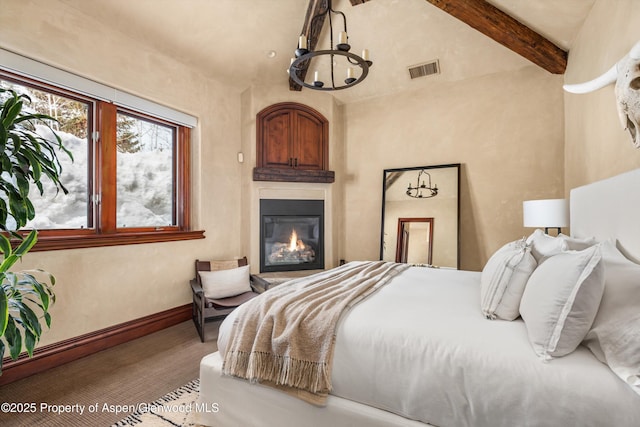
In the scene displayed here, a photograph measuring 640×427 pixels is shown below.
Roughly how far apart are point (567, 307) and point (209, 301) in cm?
258

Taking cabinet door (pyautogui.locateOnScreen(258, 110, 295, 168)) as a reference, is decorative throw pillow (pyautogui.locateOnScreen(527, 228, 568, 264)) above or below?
below

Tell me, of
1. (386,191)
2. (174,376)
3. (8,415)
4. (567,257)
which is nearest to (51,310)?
(8,415)

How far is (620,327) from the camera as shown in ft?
3.04

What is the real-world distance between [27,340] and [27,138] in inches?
41.0

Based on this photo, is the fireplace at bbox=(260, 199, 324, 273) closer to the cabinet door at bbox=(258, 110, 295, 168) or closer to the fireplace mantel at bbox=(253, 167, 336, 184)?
the fireplace mantel at bbox=(253, 167, 336, 184)

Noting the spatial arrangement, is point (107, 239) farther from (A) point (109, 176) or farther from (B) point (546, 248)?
(B) point (546, 248)

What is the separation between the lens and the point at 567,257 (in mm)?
1160

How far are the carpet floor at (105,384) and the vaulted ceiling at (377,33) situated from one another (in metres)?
2.75

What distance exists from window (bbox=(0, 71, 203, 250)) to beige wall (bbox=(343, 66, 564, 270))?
2.29 m

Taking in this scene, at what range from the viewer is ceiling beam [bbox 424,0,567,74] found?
2.64 metres

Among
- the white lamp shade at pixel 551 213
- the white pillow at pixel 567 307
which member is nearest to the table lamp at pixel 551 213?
the white lamp shade at pixel 551 213

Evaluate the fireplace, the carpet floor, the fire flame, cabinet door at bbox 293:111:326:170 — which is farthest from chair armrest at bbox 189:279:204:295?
cabinet door at bbox 293:111:326:170

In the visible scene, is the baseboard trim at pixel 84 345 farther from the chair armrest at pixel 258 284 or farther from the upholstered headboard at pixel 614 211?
the upholstered headboard at pixel 614 211

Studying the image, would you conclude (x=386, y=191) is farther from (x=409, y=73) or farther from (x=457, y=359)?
(x=457, y=359)
